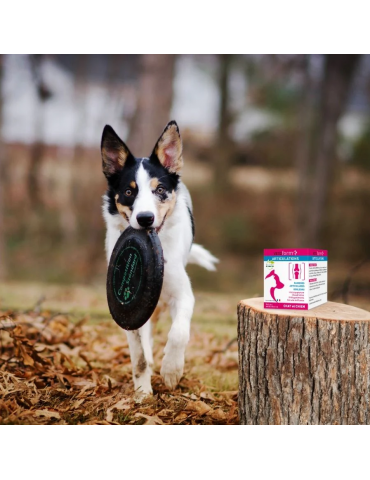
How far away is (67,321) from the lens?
450 centimetres

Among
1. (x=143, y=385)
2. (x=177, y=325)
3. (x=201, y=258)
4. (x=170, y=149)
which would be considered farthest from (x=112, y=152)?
(x=143, y=385)

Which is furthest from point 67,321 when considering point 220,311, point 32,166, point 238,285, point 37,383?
point 32,166

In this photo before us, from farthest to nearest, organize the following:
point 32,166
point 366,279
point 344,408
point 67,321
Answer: point 32,166
point 366,279
point 67,321
point 344,408

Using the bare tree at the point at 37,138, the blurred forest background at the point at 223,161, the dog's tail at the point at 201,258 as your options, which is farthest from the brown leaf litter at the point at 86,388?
the bare tree at the point at 37,138

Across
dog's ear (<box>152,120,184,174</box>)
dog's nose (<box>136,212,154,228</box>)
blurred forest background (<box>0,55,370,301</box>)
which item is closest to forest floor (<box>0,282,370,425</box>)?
dog's nose (<box>136,212,154,228</box>)

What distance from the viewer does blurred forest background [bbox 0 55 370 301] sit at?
9.37 m

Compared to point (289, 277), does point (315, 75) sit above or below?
above

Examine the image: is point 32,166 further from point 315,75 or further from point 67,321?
point 67,321

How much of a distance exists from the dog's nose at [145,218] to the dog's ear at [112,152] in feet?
1.40

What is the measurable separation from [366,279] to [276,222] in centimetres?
244

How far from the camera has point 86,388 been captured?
Answer: 3076 mm

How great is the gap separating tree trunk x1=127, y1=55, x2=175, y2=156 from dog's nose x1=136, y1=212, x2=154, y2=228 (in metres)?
3.99

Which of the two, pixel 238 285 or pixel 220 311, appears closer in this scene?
pixel 220 311

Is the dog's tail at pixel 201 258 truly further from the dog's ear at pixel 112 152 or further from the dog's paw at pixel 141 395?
the dog's paw at pixel 141 395
